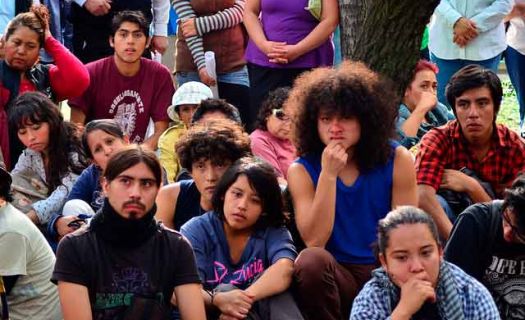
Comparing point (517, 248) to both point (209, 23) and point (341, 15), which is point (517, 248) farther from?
point (209, 23)

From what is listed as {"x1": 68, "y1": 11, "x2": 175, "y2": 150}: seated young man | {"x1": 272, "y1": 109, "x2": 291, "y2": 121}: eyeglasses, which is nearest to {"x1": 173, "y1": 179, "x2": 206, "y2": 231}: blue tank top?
{"x1": 272, "y1": 109, "x2": 291, "y2": 121}: eyeglasses

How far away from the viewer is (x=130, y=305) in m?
4.55

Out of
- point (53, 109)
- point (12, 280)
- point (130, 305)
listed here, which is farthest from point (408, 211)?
point (53, 109)

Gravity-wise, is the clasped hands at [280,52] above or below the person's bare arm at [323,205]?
above

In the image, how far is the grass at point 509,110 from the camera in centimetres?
1056

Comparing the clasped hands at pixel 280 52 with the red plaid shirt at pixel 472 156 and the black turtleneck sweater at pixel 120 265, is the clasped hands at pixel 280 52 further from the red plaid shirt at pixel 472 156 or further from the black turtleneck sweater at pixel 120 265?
the black turtleneck sweater at pixel 120 265

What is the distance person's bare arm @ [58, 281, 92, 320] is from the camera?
14.6 ft

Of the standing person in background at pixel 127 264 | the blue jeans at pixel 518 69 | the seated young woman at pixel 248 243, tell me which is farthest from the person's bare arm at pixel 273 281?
the blue jeans at pixel 518 69

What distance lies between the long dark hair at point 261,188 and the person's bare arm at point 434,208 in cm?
86

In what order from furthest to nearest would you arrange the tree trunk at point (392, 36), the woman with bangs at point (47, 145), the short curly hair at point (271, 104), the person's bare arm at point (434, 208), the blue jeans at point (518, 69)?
the blue jeans at point (518, 69), the short curly hair at point (271, 104), the tree trunk at point (392, 36), the woman with bangs at point (47, 145), the person's bare arm at point (434, 208)

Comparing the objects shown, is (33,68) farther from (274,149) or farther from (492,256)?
(492,256)

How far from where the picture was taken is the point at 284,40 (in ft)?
24.0

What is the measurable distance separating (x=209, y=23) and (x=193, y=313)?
11.6ft

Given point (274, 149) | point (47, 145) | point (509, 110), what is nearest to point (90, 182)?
point (47, 145)
